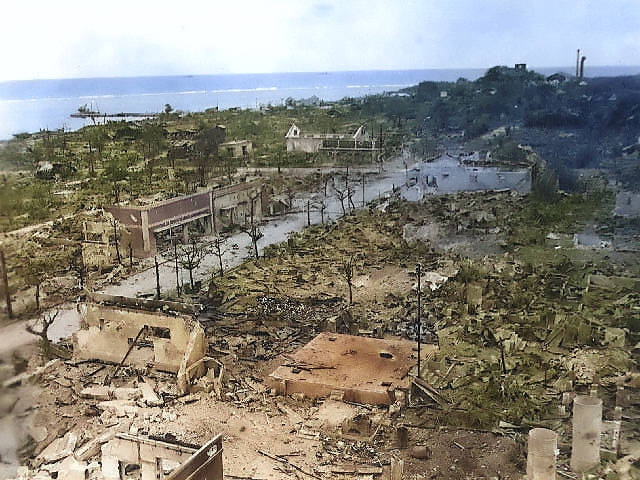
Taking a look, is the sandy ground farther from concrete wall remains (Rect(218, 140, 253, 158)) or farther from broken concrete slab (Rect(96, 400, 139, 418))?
concrete wall remains (Rect(218, 140, 253, 158))

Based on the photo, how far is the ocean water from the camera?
4203mm

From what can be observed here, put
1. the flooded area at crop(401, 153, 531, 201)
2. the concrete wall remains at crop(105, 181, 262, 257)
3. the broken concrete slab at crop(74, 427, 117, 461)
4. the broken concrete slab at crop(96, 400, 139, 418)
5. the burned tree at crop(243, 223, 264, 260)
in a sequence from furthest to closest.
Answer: the burned tree at crop(243, 223, 264, 260) → the concrete wall remains at crop(105, 181, 262, 257) → the flooded area at crop(401, 153, 531, 201) → the broken concrete slab at crop(96, 400, 139, 418) → the broken concrete slab at crop(74, 427, 117, 461)

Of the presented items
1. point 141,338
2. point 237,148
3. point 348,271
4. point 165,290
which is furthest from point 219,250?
point 141,338

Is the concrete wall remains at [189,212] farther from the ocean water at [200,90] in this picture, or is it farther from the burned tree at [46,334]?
the burned tree at [46,334]

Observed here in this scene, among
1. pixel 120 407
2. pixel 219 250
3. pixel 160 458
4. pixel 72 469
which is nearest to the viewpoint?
pixel 160 458

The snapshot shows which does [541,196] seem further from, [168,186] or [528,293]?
[168,186]

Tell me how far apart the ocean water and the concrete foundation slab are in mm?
1987

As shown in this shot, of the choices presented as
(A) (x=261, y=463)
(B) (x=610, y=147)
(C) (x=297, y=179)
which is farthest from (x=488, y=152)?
(A) (x=261, y=463)

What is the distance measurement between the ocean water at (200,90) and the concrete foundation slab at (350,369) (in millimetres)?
1987

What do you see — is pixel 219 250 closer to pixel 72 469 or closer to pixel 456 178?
pixel 456 178

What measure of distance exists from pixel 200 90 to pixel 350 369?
2433mm

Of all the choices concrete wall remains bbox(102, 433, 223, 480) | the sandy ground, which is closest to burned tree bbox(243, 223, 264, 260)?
the sandy ground

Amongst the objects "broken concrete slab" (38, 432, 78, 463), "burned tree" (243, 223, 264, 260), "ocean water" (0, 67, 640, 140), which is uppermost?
"ocean water" (0, 67, 640, 140)

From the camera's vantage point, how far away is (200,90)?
16.6 ft
